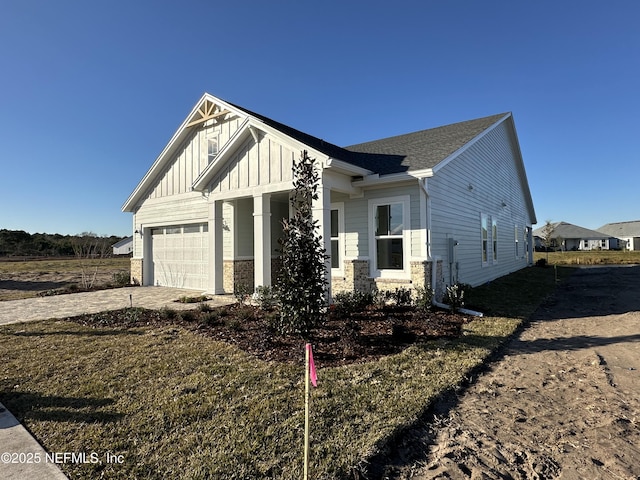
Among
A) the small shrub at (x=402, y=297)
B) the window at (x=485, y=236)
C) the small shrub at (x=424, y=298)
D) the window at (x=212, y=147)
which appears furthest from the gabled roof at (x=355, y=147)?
the window at (x=485, y=236)

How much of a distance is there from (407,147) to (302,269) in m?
7.81

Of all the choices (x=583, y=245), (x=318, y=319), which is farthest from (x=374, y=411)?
(x=583, y=245)

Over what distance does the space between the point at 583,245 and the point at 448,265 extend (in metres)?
60.2

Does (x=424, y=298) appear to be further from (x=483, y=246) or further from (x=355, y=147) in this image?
(x=355, y=147)

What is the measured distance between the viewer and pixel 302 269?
5121mm

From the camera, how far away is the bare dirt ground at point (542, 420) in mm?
2705

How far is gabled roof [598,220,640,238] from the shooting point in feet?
180

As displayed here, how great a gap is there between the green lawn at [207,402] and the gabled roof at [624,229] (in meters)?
68.0

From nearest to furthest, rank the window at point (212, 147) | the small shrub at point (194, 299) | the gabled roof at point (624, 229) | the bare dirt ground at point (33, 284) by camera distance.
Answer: the small shrub at point (194, 299)
the window at point (212, 147)
the bare dirt ground at point (33, 284)
the gabled roof at point (624, 229)

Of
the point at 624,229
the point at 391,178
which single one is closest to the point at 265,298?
the point at 391,178

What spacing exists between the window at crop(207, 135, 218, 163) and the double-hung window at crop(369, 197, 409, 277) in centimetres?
694

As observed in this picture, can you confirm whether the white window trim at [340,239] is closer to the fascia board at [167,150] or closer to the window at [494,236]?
the fascia board at [167,150]


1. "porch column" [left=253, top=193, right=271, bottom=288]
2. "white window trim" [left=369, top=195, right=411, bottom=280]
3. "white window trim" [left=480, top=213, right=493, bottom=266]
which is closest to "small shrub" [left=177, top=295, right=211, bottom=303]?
"porch column" [left=253, top=193, right=271, bottom=288]

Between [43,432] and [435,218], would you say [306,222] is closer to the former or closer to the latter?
[43,432]
